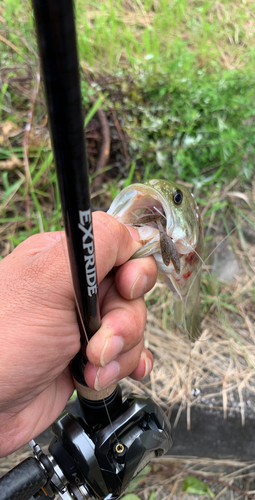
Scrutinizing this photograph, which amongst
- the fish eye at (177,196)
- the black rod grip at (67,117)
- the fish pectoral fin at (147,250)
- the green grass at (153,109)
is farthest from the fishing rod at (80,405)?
the green grass at (153,109)

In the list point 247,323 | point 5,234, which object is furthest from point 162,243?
point 5,234

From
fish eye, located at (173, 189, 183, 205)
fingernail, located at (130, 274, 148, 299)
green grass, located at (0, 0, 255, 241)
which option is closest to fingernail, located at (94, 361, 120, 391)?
fingernail, located at (130, 274, 148, 299)

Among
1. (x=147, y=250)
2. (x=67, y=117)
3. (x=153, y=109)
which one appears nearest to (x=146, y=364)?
(x=147, y=250)

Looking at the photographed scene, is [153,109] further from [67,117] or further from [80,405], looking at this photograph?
[67,117]

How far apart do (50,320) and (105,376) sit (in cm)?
19

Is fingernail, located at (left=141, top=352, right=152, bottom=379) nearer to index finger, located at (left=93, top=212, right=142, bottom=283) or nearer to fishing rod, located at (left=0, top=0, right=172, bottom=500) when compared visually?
fishing rod, located at (left=0, top=0, right=172, bottom=500)

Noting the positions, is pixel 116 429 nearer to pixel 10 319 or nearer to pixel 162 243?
pixel 10 319

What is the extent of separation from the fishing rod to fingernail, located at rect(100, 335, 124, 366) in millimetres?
49

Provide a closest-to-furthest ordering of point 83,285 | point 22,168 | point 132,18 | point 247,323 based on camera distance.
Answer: point 83,285 → point 247,323 → point 22,168 → point 132,18

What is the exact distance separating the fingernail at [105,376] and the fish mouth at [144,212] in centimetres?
30

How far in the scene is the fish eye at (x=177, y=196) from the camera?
35.1 inches

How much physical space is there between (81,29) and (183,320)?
244 centimetres

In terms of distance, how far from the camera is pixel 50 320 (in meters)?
0.74

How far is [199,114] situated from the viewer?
2.08 metres
